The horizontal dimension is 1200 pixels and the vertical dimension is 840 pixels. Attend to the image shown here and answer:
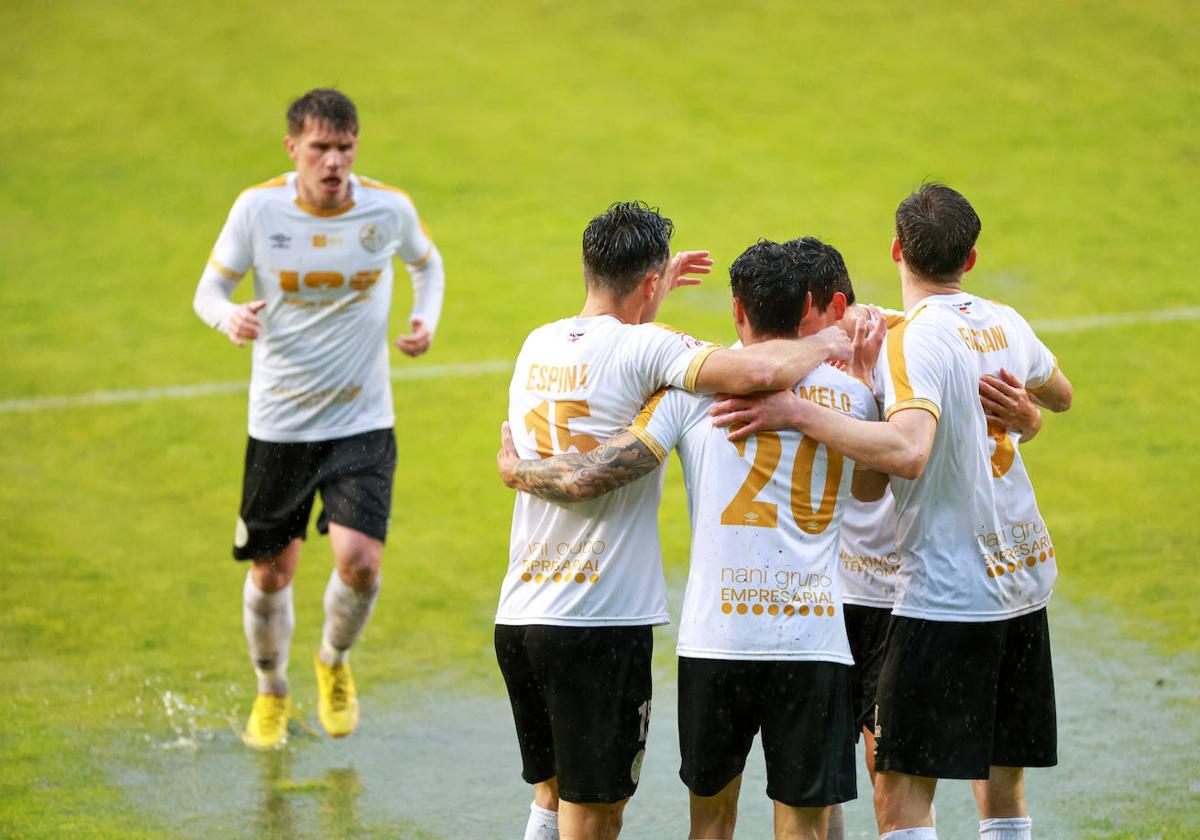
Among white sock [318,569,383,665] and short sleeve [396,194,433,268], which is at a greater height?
short sleeve [396,194,433,268]

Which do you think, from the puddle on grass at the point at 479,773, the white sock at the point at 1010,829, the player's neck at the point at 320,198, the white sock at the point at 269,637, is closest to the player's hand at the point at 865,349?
the white sock at the point at 1010,829

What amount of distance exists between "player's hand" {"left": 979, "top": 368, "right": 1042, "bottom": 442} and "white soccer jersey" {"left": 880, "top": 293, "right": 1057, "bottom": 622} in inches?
1.6

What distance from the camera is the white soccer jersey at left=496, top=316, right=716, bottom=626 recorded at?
4.43 meters

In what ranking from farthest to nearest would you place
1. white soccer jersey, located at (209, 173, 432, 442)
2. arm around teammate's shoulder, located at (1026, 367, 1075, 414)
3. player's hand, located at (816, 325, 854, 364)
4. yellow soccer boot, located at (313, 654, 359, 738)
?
white soccer jersey, located at (209, 173, 432, 442), yellow soccer boot, located at (313, 654, 359, 738), arm around teammate's shoulder, located at (1026, 367, 1075, 414), player's hand, located at (816, 325, 854, 364)

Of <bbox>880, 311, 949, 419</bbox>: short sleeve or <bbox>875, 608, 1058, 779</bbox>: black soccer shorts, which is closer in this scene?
<bbox>880, 311, 949, 419</bbox>: short sleeve

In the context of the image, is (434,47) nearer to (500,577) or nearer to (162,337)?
(162,337)

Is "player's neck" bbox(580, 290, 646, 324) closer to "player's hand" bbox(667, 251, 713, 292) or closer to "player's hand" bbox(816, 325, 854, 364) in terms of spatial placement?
"player's hand" bbox(667, 251, 713, 292)

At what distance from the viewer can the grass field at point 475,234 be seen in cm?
770

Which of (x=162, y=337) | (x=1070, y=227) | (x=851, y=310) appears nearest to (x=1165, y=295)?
(x=1070, y=227)

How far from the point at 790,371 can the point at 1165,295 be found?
911 cm

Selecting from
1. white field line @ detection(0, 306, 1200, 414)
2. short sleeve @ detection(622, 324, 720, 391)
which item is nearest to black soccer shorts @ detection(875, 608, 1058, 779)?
short sleeve @ detection(622, 324, 720, 391)

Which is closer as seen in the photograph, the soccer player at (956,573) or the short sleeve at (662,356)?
the short sleeve at (662,356)

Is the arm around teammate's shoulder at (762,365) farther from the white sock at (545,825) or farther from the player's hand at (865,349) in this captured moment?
the white sock at (545,825)

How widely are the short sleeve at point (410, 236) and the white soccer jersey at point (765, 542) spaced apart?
3086 mm
